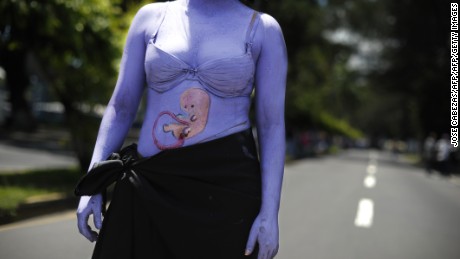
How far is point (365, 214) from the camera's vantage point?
29.5 ft

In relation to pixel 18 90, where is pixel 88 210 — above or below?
above

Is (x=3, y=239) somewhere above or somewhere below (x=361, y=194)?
above

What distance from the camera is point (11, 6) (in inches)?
322

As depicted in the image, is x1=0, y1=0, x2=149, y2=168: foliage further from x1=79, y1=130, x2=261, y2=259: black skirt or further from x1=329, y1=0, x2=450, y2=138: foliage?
x1=329, y1=0, x2=450, y2=138: foliage

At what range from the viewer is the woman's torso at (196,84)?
1634mm

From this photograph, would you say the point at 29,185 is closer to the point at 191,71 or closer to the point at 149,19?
the point at 149,19

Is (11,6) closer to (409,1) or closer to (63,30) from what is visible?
(63,30)

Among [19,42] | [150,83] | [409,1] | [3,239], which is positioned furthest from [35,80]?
[150,83]

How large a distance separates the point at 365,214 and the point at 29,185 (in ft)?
20.7

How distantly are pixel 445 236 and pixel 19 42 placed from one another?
826 cm

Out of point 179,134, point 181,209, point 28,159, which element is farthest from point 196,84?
point 28,159

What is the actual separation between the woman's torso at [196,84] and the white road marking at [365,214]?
21.6ft

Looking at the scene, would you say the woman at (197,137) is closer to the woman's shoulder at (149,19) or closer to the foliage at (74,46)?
the woman's shoulder at (149,19)

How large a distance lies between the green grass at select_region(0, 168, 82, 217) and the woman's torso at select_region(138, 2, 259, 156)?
5949 millimetres
